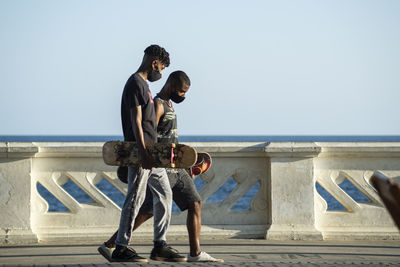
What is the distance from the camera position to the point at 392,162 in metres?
8.37

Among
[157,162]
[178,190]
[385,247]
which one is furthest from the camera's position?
[385,247]

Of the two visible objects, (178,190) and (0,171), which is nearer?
(178,190)

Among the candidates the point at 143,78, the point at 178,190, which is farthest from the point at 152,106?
the point at 178,190

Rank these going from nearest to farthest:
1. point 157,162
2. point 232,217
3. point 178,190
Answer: point 157,162, point 178,190, point 232,217

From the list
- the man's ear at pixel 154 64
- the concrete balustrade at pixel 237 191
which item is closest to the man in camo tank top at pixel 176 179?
the man's ear at pixel 154 64

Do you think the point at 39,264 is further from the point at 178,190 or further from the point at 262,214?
the point at 262,214

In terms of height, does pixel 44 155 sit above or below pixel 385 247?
above

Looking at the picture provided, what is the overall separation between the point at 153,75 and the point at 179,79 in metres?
0.25

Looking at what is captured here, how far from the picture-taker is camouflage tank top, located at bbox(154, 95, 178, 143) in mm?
6340

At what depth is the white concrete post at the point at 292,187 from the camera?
810cm

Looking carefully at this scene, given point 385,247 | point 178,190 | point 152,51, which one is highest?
point 152,51

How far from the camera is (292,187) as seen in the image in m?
8.13

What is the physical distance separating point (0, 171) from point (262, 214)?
115 inches

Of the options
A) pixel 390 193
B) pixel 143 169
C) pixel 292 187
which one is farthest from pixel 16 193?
pixel 390 193
